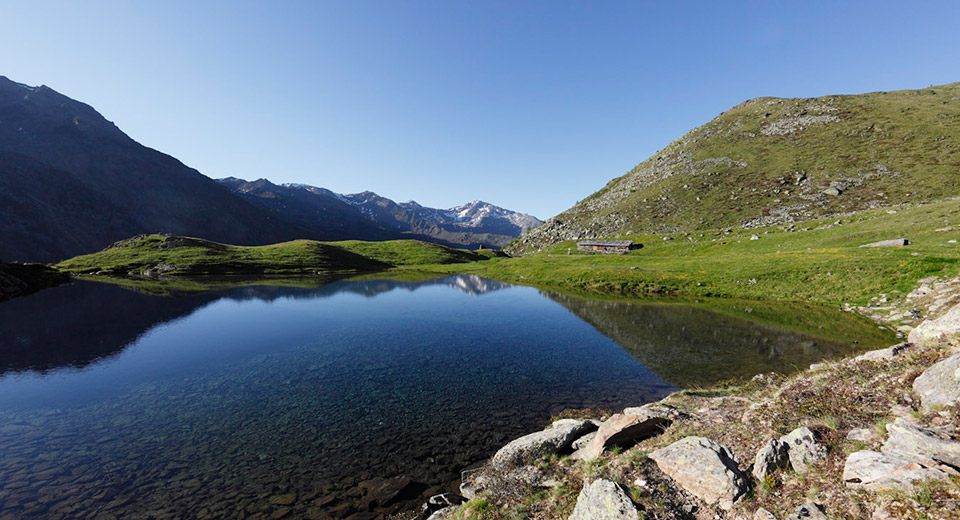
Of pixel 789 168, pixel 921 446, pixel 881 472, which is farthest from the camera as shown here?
pixel 789 168

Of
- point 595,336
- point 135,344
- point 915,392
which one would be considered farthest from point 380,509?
point 135,344

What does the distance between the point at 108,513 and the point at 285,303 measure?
42845 mm

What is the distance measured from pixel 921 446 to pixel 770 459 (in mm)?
2680

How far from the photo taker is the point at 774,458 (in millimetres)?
8375

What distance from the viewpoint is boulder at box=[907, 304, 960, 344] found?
12555 mm

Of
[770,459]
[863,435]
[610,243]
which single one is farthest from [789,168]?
[770,459]

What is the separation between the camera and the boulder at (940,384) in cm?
869

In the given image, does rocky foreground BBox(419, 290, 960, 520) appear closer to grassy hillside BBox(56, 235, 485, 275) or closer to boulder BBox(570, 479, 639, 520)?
boulder BBox(570, 479, 639, 520)

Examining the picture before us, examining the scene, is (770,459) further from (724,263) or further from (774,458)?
(724,263)

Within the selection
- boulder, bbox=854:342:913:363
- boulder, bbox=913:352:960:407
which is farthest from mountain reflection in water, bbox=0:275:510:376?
boulder, bbox=854:342:913:363

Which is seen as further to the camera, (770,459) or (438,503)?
(438,503)

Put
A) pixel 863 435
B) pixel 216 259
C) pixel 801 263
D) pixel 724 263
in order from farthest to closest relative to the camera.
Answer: pixel 216 259 → pixel 724 263 → pixel 801 263 → pixel 863 435

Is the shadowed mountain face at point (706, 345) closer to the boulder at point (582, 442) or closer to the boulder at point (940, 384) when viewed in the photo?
the boulder at point (582, 442)

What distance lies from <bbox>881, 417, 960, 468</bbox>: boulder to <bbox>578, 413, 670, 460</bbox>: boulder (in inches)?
221
